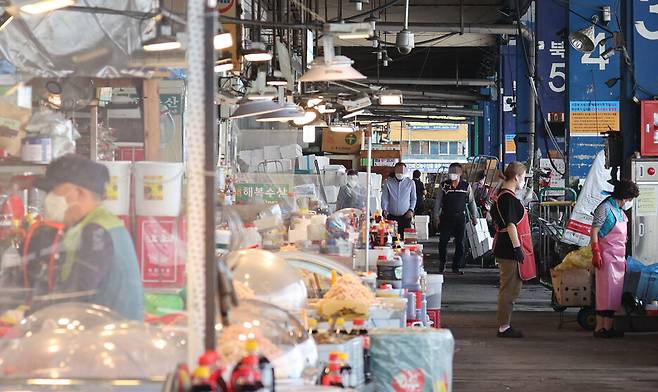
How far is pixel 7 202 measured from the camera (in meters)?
5.03

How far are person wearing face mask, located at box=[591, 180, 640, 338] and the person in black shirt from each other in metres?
0.83

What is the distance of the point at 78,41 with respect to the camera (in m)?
5.56

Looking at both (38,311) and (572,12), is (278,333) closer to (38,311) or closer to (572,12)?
(38,311)

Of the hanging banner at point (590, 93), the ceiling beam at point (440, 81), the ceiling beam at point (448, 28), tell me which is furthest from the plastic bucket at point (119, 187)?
the ceiling beam at point (440, 81)

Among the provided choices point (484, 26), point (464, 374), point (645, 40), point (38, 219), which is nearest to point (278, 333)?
point (38, 219)

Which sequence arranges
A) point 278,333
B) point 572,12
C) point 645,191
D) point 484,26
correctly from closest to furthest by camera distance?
point 278,333
point 645,191
point 572,12
point 484,26

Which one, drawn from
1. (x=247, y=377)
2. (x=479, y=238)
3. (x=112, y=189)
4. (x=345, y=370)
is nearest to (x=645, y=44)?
(x=479, y=238)

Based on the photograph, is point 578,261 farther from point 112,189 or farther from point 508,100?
point 508,100

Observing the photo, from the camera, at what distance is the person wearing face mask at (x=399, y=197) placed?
19.6 metres

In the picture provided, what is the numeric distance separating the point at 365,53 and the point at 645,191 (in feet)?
76.2

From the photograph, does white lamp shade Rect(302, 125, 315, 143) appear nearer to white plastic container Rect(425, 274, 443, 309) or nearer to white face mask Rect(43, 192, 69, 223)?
white plastic container Rect(425, 274, 443, 309)

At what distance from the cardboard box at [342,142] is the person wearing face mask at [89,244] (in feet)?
68.9

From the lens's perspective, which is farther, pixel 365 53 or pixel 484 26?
pixel 365 53

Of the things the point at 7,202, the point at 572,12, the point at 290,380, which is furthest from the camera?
the point at 572,12
